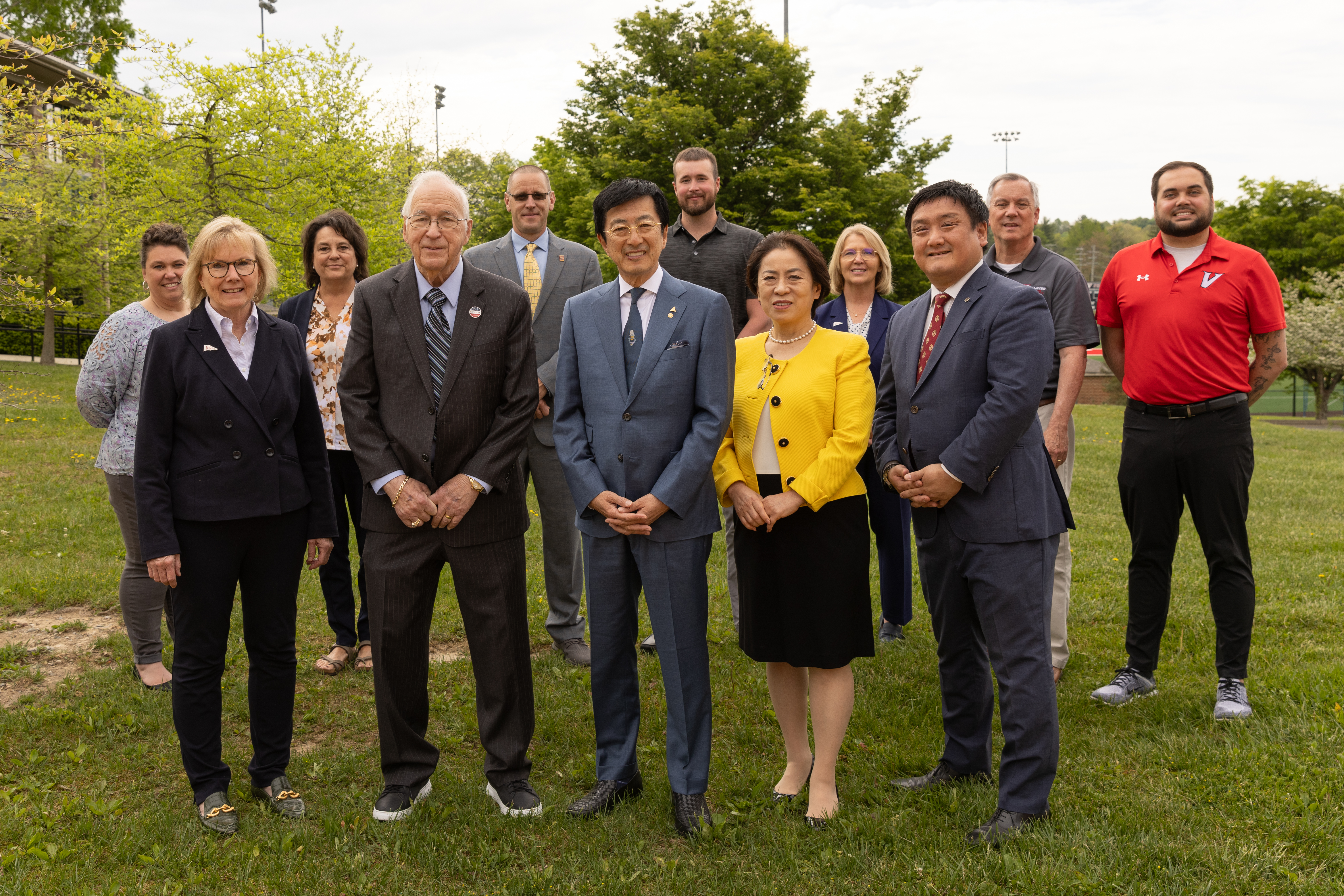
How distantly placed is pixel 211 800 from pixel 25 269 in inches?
930

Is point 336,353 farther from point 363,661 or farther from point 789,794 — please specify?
point 789,794

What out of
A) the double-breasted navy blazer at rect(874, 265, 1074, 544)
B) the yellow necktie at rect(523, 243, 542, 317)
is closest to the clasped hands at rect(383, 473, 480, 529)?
the double-breasted navy blazer at rect(874, 265, 1074, 544)

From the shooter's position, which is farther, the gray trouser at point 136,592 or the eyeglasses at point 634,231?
the gray trouser at point 136,592

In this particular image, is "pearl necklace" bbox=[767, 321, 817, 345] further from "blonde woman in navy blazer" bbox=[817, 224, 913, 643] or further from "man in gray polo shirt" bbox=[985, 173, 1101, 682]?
"blonde woman in navy blazer" bbox=[817, 224, 913, 643]

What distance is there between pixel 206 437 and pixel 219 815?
1.54 metres

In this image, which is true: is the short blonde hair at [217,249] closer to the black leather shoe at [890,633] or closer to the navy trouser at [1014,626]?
the navy trouser at [1014,626]

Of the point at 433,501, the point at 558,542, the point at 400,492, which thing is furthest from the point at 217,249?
the point at 558,542

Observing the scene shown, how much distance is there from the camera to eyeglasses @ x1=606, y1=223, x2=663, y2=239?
361 cm

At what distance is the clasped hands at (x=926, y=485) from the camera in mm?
3400

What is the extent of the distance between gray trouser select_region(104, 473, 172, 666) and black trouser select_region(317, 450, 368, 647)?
2.90ft

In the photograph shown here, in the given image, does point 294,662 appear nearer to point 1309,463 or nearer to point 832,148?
point 1309,463

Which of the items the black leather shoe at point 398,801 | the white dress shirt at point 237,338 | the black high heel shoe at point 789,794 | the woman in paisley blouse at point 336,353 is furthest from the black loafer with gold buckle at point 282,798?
the black high heel shoe at point 789,794

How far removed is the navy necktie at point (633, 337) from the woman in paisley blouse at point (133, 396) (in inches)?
111

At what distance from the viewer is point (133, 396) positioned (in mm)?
4910
